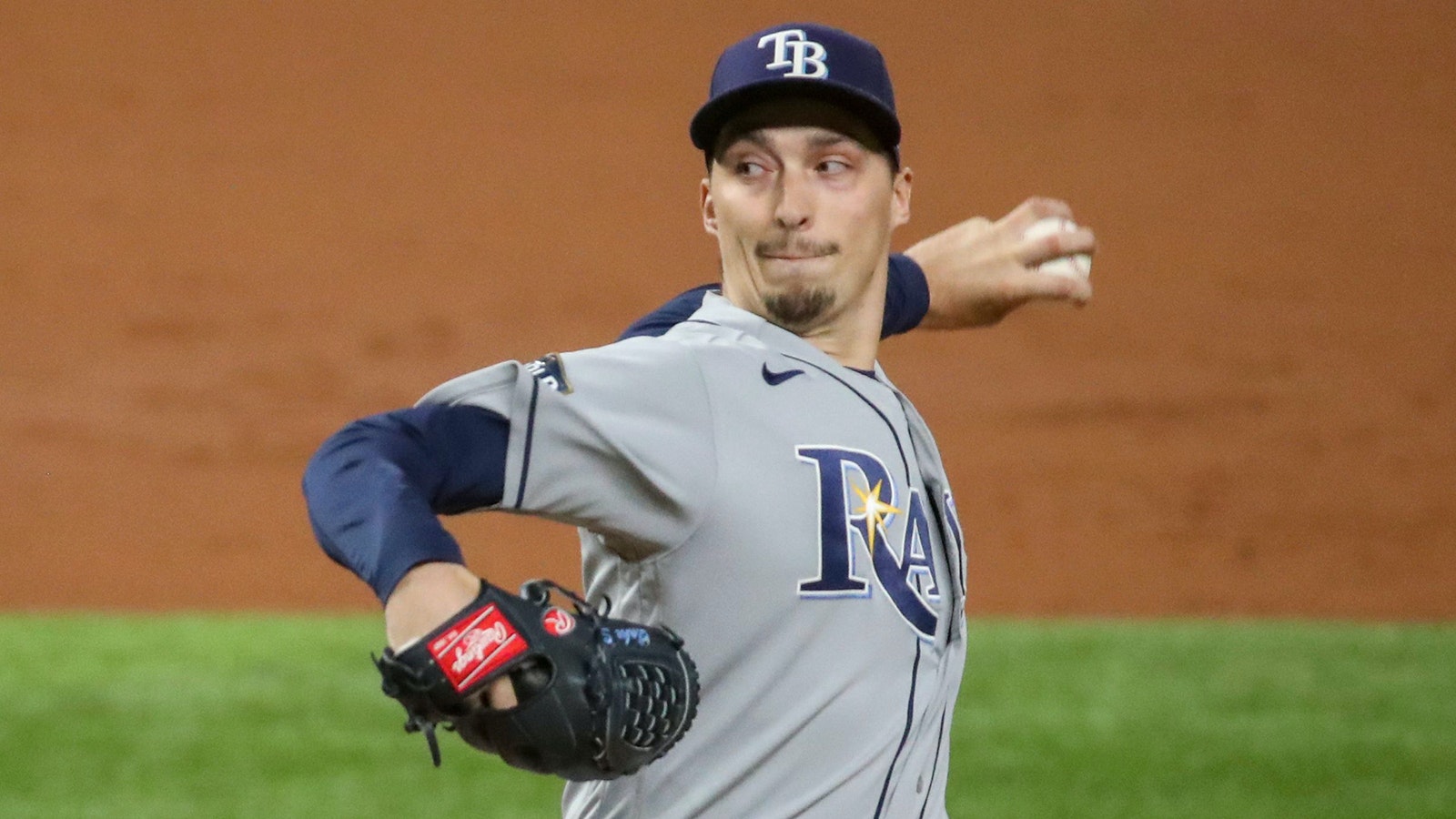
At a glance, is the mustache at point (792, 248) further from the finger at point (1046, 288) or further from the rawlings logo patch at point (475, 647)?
the finger at point (1046, 288)

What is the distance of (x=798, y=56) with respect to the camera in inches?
85.0

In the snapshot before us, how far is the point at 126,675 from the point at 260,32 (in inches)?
240

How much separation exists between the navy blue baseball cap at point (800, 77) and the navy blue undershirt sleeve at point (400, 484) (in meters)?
0.65

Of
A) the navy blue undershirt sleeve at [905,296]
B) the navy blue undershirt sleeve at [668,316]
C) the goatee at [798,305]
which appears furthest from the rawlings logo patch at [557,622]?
the navy blue undershirt sleeve at [905,296]

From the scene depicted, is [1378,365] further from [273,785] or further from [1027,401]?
[273,785]

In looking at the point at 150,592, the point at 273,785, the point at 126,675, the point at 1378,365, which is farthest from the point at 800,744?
the point at 1378,365

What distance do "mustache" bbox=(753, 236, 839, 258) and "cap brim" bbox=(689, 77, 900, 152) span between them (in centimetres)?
15

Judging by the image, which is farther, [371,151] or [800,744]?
[371,151]

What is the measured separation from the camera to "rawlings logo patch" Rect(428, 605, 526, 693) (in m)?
1.48

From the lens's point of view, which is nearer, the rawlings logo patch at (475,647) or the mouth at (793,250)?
the rawlings logo patch at (475,647)

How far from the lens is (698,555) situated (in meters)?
1.89

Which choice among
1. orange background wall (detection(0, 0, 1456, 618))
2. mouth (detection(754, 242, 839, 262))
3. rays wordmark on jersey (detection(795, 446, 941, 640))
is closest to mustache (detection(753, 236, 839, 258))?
mouth (detection(754, 242, 839, 262))

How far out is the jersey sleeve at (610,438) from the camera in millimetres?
1705

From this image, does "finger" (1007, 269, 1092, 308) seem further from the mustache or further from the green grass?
the green grass
